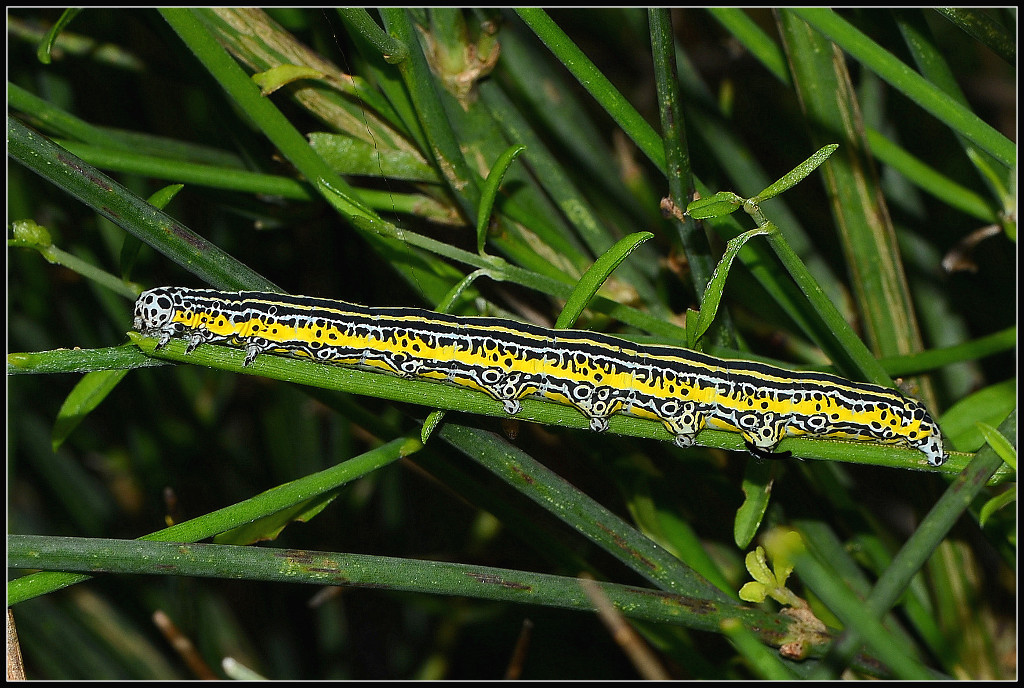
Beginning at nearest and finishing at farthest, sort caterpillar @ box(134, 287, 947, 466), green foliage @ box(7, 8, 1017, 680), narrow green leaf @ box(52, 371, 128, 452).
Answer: green foliage @ box(7, 8, 1017, 680) < narrow green leaf @ box(52, 371, 128, 452) < caterpillar @ box(134, 287, 947, 466)

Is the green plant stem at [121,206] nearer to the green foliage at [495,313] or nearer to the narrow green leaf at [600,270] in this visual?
the green foliage at [495,313]

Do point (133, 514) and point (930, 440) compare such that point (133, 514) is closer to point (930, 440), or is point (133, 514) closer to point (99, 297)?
point (99, 297)

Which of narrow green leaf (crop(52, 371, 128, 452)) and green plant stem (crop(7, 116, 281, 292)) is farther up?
green plant stem (crop(7, 116, 281, 292))

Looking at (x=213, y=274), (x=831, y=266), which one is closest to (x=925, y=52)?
(x=831, y=266)

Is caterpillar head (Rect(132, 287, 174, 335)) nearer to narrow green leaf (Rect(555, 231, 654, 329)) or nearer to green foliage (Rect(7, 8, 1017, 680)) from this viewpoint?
green foliage (Rect(7, 8, 1017, 680))

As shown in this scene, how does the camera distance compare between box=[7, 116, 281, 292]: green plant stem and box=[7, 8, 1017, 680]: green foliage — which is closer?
box=[7, 116, 281, 292]: green plant stem

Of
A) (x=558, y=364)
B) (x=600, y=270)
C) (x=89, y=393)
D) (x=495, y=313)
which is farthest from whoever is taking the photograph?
(x=495, y=313)

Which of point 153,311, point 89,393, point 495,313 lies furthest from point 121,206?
point 495,313

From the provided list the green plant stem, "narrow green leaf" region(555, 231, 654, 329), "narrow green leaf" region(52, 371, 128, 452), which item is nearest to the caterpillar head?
"narrow green leaf" region(52, 371, 128, 452)

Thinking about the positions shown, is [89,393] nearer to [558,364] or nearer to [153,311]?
[153,311]
